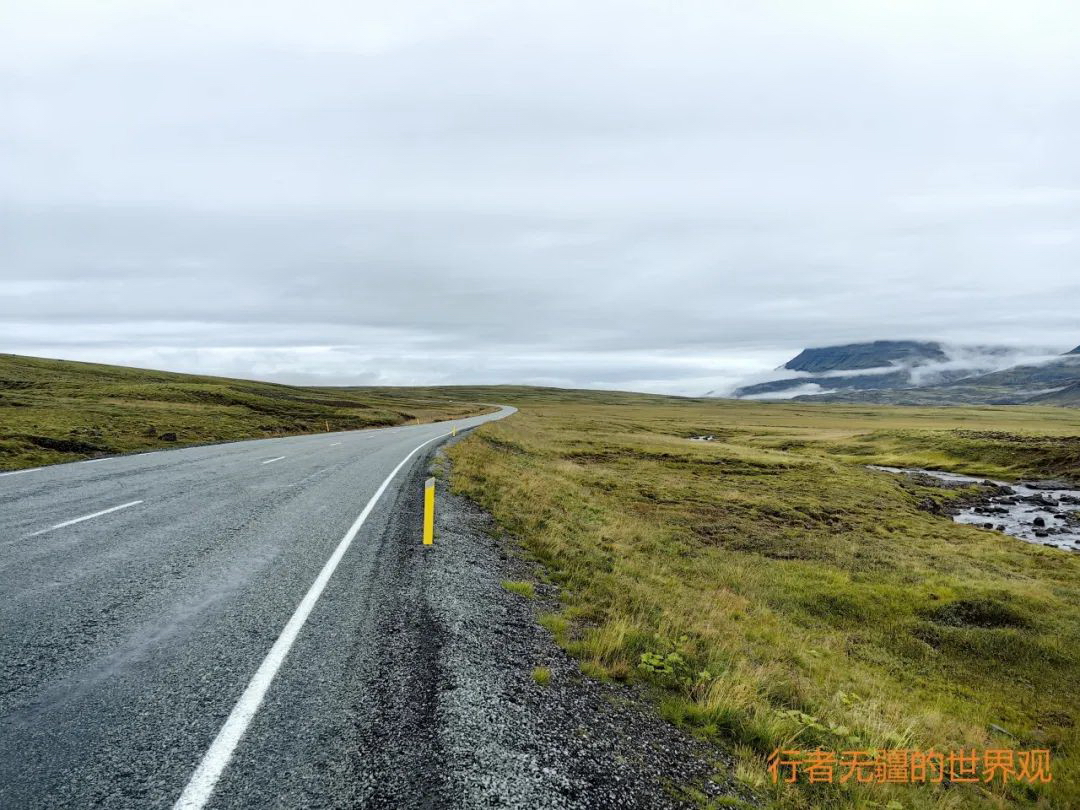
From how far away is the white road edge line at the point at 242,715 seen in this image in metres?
3.79

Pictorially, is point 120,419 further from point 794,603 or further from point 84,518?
point 794,603

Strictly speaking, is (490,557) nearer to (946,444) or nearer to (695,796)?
(695,796)

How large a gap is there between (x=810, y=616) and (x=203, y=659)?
13770mm

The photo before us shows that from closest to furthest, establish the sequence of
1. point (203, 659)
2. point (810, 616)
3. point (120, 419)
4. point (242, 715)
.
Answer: point (242, 715)
point (203, 659)
point (810, 616)
point (120, 419)

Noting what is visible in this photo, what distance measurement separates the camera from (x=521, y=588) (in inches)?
361

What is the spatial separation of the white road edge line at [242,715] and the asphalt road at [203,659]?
1 centimetres

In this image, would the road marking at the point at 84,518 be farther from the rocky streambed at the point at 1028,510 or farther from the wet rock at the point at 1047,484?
the wet rock at the point at 1047,484

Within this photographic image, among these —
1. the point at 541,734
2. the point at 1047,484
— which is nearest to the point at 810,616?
the point at 541,734

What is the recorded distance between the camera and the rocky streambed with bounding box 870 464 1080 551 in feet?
85.4

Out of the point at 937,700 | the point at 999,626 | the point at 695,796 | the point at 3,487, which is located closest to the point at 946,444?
the point at 999,626

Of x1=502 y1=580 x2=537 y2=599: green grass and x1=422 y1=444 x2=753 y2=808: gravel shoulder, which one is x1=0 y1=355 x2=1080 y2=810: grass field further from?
x1=422 y1=444 x2=753 y2=808: gravel shoulder

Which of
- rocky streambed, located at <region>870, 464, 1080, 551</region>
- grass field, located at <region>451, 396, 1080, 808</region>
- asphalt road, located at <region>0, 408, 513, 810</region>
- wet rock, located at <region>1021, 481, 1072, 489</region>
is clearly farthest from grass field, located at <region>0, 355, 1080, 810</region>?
wet rock, located at <region>1021, 481, 1072, 489</region>

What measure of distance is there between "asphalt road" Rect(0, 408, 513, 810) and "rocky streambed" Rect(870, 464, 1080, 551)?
29.3m

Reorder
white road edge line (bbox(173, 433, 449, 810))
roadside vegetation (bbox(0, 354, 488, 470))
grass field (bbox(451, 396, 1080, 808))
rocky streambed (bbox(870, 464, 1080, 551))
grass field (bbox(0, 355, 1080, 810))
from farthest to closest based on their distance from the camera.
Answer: rocky streambed (bbox(870, 464, 1080, 551)), roadside vegetation (bbox(0, 354, 488, 470)), grass field (bbox(0, 355, 1080, 810)), grass field (bbox(451, 396, 1080, 808)), white road edge line (bbox(173, 433, 449, 810))
